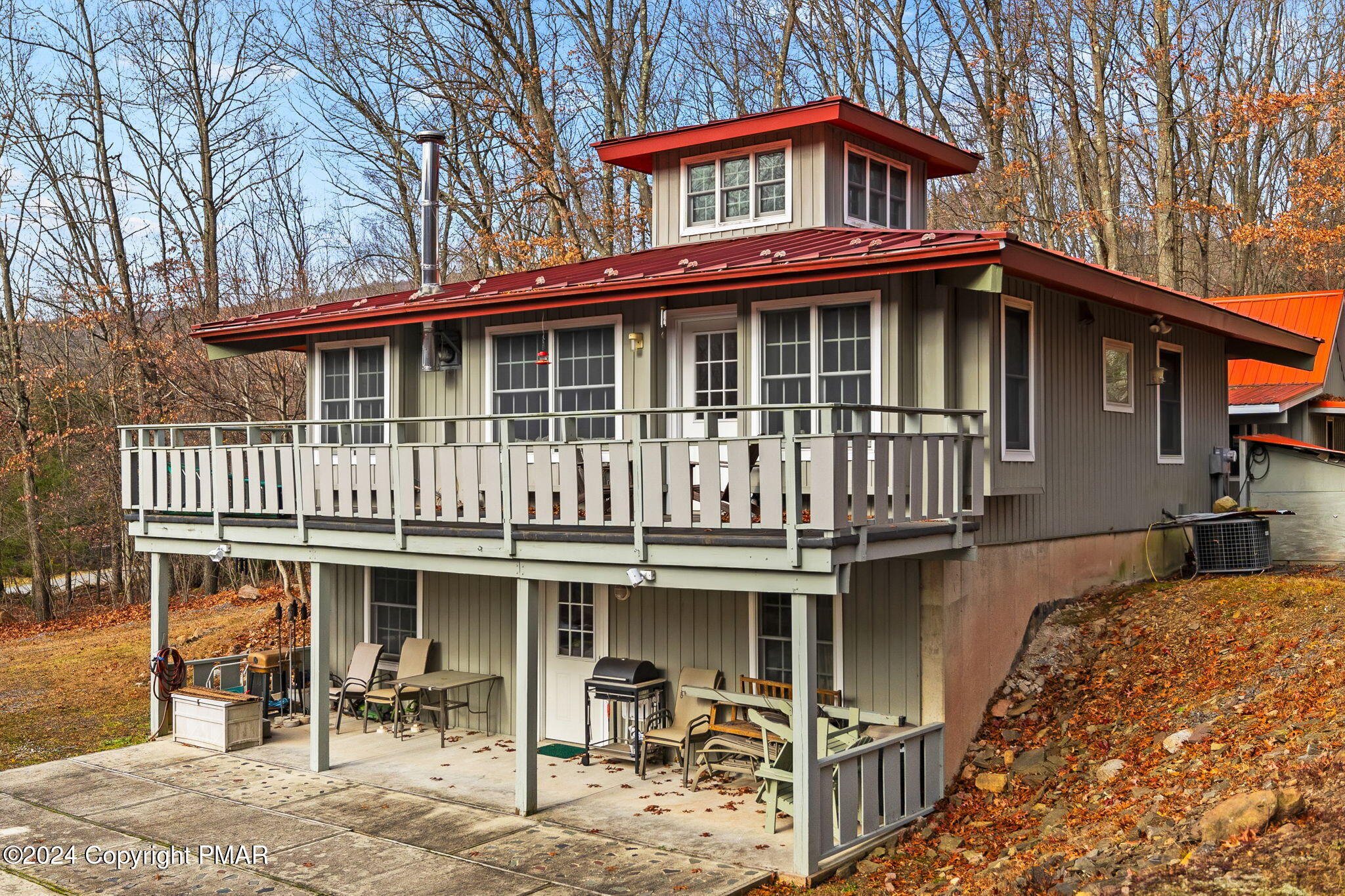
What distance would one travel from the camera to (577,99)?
26.0m

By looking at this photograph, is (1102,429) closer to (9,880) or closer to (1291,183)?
(9,880)

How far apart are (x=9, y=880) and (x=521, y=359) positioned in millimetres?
6610

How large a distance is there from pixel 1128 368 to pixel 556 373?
256 inches

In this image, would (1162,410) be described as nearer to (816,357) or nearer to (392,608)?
(816,357)

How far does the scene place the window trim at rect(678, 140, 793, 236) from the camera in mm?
12383

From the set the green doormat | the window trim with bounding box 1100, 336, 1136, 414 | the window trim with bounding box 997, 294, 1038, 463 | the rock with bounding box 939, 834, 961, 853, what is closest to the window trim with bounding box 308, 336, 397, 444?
the green doormat

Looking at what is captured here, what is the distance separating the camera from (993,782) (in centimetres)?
937

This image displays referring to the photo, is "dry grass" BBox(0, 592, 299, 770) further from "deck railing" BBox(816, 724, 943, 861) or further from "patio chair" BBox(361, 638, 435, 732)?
"deck railing" BBox(816, 724, 943, 861)

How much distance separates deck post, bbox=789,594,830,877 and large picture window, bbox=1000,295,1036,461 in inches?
112

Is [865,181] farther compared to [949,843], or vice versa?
[865,181]

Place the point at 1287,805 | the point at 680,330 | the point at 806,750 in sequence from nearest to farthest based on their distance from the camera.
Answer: the point at 1287,805, the point at 806,750, the point at 680,330

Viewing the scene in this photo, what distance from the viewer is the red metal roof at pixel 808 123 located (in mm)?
11891

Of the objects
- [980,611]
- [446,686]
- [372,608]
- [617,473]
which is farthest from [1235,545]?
[372,608]

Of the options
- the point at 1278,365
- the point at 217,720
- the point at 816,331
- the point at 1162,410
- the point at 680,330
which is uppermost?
the point at 1278,365
